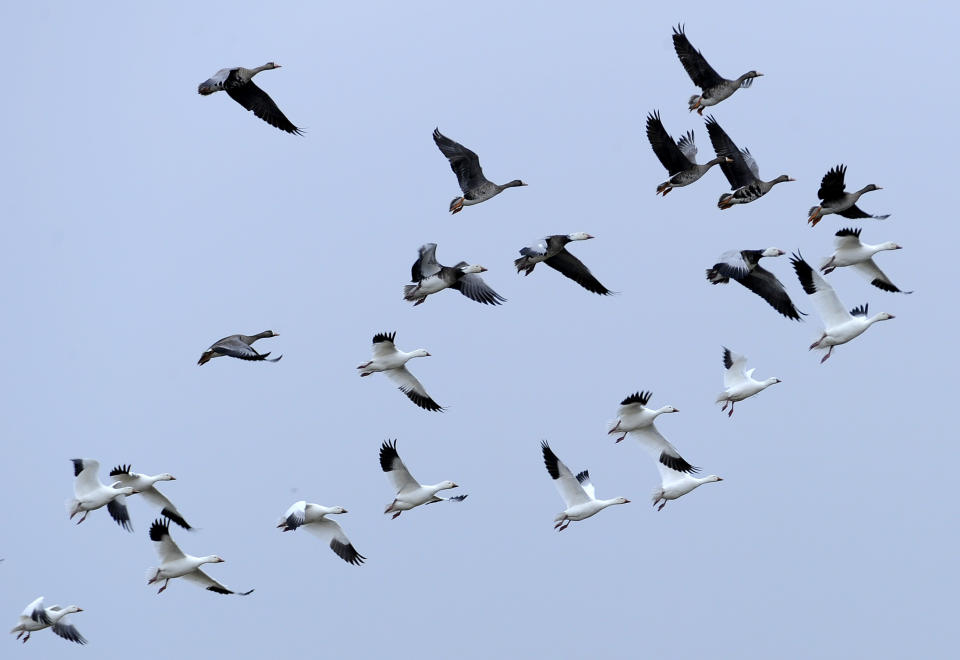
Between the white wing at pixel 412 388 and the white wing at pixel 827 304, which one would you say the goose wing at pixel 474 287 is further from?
the white wing at pixel 827 304

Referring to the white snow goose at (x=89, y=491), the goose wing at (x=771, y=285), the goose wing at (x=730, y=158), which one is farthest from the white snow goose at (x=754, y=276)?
the white snow goose at (x=89, y=491)

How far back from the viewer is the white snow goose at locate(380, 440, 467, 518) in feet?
85.4

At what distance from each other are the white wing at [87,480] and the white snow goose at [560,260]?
6.44 m

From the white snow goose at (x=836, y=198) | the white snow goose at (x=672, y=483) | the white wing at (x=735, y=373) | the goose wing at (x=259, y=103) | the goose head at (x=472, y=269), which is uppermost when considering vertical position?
the goose wing at (x=259, y=103)

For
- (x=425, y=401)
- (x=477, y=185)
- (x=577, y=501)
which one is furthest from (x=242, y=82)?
(x=577, y=501)

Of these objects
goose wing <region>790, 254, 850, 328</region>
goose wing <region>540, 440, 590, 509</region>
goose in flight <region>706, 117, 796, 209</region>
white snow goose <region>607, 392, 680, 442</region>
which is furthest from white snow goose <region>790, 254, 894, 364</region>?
goose wing <region>540, 440, 590, 509</region>

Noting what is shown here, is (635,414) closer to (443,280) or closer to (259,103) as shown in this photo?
(443,280)

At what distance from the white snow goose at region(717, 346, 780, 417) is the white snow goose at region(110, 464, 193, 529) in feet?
25.5

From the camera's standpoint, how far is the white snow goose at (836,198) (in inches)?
989

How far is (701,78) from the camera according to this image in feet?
85.6

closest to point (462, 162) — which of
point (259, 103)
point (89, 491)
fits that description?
point (259, 103)

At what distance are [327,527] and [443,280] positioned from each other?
3.83 meters

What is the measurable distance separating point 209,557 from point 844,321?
359 inches

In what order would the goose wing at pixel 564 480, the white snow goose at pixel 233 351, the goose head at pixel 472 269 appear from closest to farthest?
the white snow goose at pixel 233 351
the goose head at pixel 472 269
the goose wing at pixel 564 480
